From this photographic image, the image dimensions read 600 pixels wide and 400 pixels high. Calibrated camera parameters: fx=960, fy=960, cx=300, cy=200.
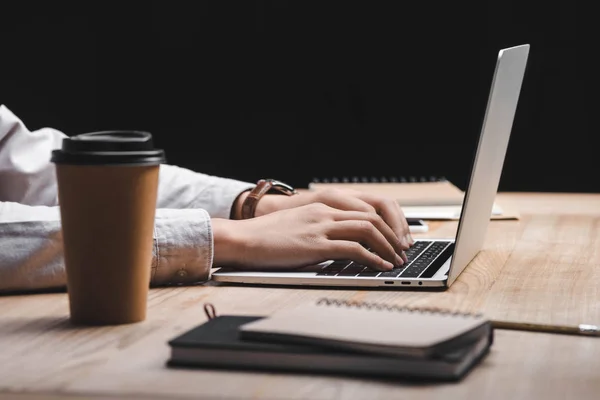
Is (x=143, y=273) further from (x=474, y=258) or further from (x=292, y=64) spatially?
(x=292, y=64)

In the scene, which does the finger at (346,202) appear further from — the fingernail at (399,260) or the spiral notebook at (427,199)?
the spiral notebook at (427,199)

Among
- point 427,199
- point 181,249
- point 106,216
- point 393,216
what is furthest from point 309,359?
point 427,199

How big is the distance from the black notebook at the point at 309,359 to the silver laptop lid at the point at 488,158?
0.37m

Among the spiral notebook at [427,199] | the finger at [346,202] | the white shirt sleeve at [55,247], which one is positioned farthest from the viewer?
the spiral notebook at [427,199]

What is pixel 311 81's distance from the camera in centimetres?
332

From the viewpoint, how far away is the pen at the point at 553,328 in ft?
3.05

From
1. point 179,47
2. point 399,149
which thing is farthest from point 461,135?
point 179,47

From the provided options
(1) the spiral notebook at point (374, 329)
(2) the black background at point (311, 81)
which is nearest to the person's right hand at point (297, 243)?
(1) the spiral notebook at point (374, 329)

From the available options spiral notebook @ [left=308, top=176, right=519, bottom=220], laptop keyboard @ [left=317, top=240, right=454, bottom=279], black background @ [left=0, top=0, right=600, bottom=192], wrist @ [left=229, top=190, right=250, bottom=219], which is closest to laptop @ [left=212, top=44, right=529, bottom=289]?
laptop keyboard @ [left=317, top=240, right=454, bottom=279]

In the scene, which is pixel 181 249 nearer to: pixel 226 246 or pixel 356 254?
pixel 226 246

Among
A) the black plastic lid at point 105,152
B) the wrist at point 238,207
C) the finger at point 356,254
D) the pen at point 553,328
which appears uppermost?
the black plastic lid at point 105,152

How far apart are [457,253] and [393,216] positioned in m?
0.31

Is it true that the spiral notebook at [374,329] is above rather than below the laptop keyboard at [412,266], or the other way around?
above

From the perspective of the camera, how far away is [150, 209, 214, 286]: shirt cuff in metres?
1.18
